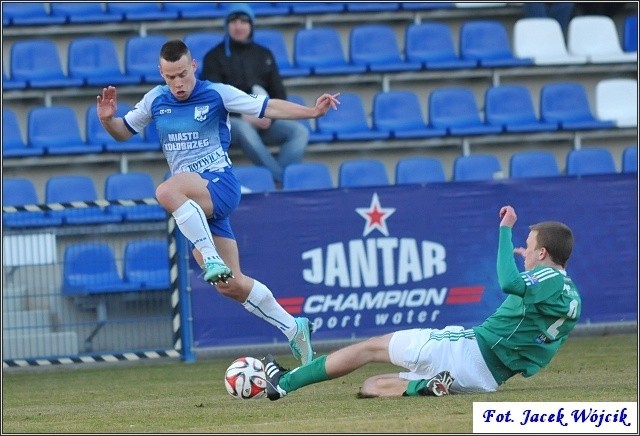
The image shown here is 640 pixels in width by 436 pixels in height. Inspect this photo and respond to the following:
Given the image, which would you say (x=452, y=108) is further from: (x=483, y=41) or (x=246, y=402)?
(x=246, y=402)

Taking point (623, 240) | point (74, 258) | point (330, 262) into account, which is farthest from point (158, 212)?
point (623, 240)

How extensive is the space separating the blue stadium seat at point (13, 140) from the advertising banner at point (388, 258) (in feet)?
11.0

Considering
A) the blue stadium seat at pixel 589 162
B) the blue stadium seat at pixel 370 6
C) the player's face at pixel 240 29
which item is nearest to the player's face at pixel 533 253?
the player's face at pixel 240 29

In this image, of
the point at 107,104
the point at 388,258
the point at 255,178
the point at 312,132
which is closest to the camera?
the point at 107,104

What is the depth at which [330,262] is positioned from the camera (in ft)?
40.5

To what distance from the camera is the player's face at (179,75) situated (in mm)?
8766

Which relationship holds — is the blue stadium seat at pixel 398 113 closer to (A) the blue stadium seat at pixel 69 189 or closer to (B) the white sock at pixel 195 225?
(A) the blue stadium seat at pixel 69 189

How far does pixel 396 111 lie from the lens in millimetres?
15750

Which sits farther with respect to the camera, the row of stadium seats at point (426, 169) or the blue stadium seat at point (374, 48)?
the blue stadium seat at point (374, 48)

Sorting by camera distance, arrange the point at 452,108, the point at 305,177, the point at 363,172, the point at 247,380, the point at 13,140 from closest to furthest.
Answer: the point at 247,380
the point at 305,177
the point at 363,172
the point at 13,140
the point at 452,108

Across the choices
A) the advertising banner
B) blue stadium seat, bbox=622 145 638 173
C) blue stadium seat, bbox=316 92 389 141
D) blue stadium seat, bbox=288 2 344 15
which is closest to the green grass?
the advertising banner

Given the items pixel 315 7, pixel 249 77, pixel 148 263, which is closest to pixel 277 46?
pixel 315 7

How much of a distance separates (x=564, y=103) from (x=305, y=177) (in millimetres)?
4284

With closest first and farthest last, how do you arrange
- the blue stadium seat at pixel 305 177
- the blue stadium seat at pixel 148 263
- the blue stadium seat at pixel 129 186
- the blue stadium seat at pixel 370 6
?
the blue stadium seat at pixel 148 263, the blue stadium seat at pixel 305 177, the blue stadium seat at pixel 129 186, the blue stadium seat at pixel 370 6
